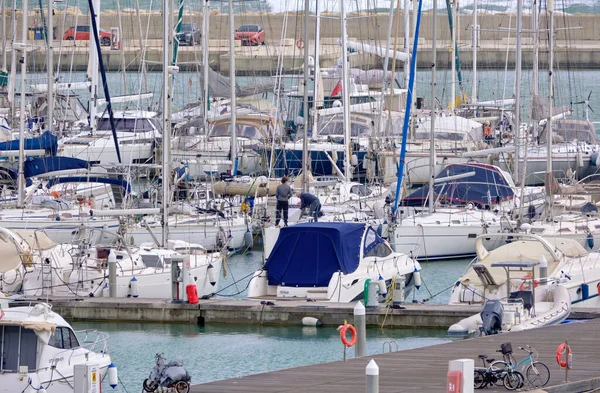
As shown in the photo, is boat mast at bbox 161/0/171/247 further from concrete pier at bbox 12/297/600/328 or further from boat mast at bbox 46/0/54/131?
boat mast at bbox 46/0/54/131

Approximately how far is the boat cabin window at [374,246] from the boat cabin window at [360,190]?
32.7 feet

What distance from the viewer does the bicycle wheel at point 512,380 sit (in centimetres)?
1612

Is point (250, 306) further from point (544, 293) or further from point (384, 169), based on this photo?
point (384, 169)

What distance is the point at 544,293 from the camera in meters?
23.4

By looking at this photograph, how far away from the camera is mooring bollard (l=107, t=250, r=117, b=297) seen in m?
25.1

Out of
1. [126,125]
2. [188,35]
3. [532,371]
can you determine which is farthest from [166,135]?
[188,35]

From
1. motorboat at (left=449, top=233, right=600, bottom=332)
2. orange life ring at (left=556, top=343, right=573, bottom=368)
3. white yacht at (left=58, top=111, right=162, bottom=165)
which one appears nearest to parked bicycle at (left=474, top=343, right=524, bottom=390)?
orange life ring at (left=556, top=343, right=573, bottom=368)

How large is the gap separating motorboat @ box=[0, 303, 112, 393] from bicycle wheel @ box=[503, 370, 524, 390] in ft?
16.6

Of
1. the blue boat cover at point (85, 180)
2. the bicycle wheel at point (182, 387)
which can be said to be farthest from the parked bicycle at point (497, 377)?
the blue boat cover at point (85, 180)

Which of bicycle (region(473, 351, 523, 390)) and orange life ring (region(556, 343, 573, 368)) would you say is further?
orange life ring (region(556, 343, 573, 368))

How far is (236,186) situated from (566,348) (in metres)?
22.7

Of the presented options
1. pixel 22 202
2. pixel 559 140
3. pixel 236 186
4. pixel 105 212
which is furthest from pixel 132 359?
pixel 559 140

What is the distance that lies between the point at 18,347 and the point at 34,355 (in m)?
0.23

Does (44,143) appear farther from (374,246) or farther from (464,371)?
(464,371)
